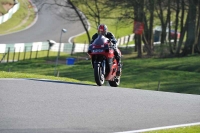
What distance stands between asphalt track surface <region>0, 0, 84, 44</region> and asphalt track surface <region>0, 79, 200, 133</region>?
164ft

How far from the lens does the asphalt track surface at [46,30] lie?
71.0m

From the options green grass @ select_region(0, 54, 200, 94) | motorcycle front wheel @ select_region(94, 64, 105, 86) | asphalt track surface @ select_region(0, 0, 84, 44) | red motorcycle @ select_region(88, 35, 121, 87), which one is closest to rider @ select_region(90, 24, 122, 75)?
red motorcycle @ select_region(88, 35, 121, 87)

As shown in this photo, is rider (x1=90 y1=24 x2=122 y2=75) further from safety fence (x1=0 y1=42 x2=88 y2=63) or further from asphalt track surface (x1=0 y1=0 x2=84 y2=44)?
asphalt track surface (x1=0 y1=0 x2=84 y2=44)

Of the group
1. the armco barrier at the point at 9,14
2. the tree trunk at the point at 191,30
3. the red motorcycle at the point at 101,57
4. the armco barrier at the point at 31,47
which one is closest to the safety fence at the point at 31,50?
the armco barrier at the point at 31,47

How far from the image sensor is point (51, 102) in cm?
1340

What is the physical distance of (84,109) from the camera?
1298 centimetres

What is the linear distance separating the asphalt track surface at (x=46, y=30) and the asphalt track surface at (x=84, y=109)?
164 feet

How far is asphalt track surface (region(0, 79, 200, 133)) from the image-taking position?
36.6 feet

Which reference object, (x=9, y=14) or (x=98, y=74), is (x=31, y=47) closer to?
(x=9, y=14)

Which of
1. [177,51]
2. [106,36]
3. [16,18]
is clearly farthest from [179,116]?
[16,18]

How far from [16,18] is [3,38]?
10.6m

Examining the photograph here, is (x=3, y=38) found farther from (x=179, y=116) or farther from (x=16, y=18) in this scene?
Answer: (x=179, y=116)

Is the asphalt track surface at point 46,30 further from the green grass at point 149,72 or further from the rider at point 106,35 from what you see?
the rider at point 106,35

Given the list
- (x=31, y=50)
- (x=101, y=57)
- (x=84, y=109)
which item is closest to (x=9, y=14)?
(x=31, y=50)
